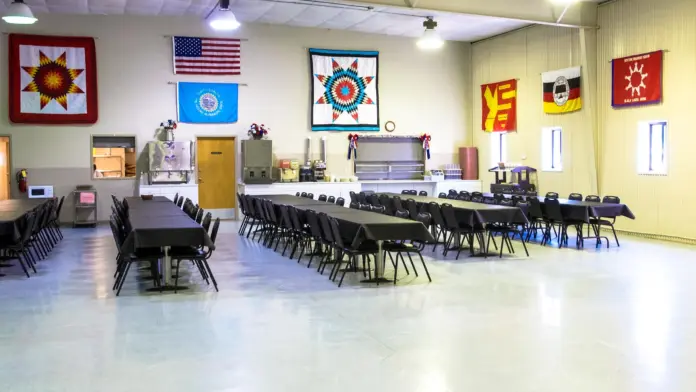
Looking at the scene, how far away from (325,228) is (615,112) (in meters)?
7.43

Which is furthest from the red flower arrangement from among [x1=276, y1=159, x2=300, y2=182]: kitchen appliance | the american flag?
the american flag

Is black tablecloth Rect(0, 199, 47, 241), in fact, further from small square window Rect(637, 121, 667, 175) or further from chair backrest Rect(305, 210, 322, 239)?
small square window Rect(637, 121, 667, 175)

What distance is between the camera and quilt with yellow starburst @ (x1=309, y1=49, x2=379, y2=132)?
16.5 metres

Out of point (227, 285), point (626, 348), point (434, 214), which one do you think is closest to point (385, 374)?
point (626, 348)

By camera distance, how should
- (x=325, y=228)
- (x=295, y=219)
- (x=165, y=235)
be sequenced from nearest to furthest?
(x=165, y=235), (x=325, y=228), (x=295, y=219)

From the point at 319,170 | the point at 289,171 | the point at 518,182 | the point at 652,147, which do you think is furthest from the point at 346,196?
the point at 652,147

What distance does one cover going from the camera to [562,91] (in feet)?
47.1

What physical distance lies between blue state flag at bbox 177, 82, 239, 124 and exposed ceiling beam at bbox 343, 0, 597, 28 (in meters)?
5.08

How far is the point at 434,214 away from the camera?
33.5 ft

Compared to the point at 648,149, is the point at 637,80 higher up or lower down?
higher up

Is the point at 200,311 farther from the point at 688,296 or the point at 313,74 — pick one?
the point at 313,74

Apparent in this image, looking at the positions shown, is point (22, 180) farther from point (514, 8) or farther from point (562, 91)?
point (562, 91)

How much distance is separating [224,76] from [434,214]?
7540mm

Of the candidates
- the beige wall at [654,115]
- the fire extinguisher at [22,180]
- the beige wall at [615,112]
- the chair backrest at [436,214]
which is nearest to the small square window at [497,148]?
the beige wall at [615,112]
